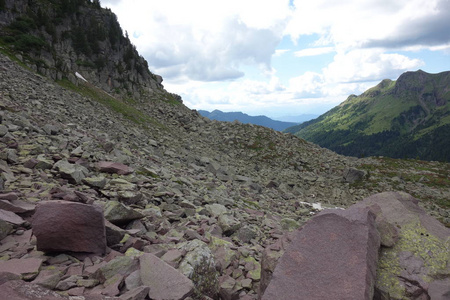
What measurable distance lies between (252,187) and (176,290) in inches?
1004

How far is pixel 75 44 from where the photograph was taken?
5928 cm

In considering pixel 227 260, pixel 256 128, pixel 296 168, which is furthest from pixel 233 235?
pixel 256 128

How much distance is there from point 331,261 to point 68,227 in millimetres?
6552

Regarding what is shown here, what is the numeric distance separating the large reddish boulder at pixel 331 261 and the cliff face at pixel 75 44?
51.1 m

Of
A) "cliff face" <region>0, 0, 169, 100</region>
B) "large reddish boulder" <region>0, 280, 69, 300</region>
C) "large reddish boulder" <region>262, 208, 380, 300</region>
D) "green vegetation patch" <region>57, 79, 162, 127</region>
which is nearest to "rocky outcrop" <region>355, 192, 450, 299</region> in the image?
"large reddish boulder" <region>262, 208, 380, 300</region>

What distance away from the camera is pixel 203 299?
6.03 m

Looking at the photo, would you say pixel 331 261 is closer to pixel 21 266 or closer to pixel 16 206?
pixel 21 266

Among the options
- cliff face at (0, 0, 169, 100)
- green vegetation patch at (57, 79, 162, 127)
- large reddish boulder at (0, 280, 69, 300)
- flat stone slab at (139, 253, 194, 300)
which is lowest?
flat stone slab at (139, 253, 194, 300)

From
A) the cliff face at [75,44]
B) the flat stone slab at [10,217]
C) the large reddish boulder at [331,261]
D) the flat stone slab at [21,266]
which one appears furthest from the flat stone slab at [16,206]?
the cliff face at [75,44]

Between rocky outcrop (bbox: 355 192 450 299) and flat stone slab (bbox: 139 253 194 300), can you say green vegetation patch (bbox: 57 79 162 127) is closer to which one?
flat stone slab (bbox: 139 253 194 300)

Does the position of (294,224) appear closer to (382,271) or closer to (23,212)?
(382,271)

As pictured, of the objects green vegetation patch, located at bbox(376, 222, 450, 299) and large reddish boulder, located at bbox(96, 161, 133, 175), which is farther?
large reddish boulder, located at bbox(96, 161, 133, 175)

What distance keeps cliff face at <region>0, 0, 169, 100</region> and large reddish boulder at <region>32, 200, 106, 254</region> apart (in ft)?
154

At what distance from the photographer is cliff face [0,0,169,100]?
150 feet
